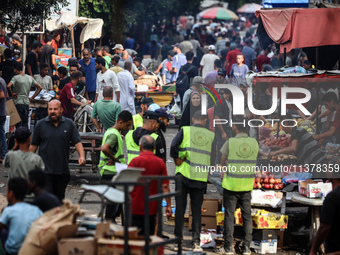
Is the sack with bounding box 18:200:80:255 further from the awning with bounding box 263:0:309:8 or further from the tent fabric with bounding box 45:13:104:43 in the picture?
the tent fabric with bounding box 45:13:104:43

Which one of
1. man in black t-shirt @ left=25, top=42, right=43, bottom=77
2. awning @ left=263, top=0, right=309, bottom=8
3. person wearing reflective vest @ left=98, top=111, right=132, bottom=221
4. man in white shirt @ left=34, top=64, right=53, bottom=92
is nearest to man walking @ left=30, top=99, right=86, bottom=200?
person wearing reflective vest @ left=98, top=111, right=132, bottom=221

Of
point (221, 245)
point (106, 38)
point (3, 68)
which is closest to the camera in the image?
point (221, 245)

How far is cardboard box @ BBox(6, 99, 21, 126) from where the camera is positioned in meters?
14.9

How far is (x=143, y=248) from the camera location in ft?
20.4

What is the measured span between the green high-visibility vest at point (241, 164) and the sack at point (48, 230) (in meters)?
3.29

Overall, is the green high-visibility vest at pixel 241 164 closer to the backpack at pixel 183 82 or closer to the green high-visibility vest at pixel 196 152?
the green high-visibility vest at pixel 196 152

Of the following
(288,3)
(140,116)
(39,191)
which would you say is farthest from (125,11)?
(39,191)

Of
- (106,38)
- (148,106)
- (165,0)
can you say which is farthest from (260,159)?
(165,0)

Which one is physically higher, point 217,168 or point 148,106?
point 148,106

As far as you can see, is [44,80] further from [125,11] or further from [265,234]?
[125,11]

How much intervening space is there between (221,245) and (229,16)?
38.6 metres

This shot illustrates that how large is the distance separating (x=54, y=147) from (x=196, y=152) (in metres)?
1.91

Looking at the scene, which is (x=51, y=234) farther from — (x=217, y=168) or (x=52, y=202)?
(x=217, y=168)

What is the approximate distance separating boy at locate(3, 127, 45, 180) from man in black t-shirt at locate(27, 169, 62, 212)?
1.09 m
